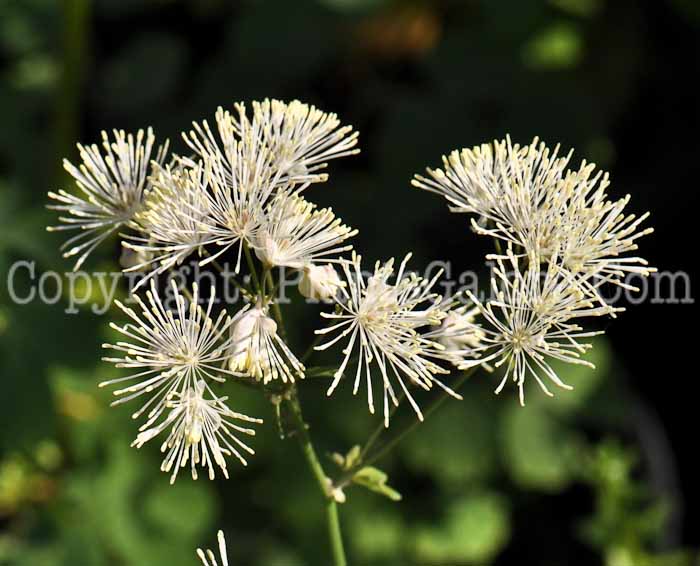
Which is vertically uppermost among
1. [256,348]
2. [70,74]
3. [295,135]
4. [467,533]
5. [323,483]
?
[70,74]

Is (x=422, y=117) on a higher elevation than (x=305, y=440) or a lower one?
higher

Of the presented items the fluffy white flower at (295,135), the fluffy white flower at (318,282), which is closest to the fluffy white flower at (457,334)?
the fluffy white flower at (318,282)

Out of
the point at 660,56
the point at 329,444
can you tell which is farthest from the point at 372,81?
the point at 329,444

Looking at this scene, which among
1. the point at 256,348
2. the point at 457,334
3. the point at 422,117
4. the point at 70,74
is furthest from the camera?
the point at 422,117

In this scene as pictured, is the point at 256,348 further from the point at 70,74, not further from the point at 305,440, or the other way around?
Result: the point at 70,74

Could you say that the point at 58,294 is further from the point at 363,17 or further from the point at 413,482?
the point at 363,17

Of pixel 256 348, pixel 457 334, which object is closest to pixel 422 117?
pixel 457 334

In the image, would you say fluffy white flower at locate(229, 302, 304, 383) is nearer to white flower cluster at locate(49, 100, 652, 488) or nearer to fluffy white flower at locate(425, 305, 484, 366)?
white flower cluster at locate(49, 100, 652, 488)
